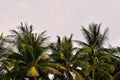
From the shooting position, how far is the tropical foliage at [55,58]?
4403 centimetres

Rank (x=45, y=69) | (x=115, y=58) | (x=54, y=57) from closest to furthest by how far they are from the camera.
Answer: (x=45, y=69) → (x=54, y=57) → (x=115, y=58)

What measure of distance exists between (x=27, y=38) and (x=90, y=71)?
29.2ft

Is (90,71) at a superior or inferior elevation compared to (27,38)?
inferior

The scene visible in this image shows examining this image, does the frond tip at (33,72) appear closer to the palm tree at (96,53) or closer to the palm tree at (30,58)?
the palm tree at (30,58)

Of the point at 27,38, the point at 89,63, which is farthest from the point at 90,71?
the point at 27,38

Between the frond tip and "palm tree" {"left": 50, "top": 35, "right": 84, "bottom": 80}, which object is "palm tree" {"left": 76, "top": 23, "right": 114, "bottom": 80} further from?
the frond tip

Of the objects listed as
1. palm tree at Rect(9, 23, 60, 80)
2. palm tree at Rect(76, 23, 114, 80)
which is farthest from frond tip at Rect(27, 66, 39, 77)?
palm tree at Rect(76, 23, 114, 80)

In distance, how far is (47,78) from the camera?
45.2 metres

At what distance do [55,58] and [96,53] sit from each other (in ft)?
17.5

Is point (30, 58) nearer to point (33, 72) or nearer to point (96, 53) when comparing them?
point (33, 72)

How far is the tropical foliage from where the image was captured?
144ft

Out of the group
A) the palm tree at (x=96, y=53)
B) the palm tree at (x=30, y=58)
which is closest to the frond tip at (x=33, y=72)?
the palm tree at (x=30, y=58)

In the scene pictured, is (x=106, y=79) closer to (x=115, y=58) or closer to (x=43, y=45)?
(x=115, y=58)

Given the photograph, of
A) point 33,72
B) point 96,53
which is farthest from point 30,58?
point 96,53
